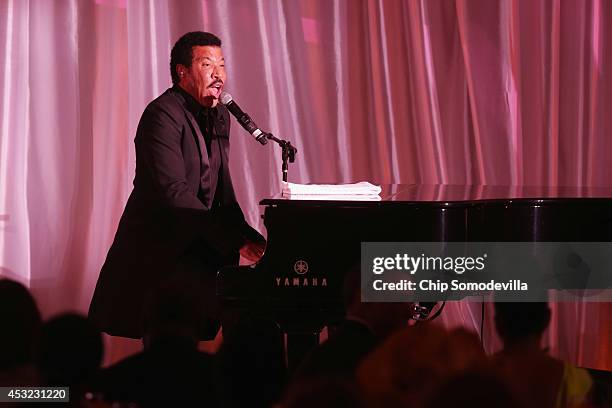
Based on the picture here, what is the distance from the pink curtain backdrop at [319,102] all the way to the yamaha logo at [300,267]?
2120mm

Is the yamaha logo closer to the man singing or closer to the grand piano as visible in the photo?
the grand piano

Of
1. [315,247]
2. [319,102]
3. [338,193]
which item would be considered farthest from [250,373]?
[319,102]

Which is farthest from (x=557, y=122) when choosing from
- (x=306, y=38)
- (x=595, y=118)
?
(x=306, y=38)

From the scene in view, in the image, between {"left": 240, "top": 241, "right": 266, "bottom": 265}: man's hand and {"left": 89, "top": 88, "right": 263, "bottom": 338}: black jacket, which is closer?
{"left": 240, "top": 241, "right": 266, "bottom": 265}: man's hand

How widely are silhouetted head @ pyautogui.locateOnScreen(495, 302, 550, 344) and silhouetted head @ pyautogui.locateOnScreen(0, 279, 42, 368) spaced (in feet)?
3.10

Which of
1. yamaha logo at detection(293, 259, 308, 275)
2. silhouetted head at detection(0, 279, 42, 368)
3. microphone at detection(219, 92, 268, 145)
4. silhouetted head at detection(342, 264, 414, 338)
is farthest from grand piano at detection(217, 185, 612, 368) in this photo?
silhouetted head at detection(0, 279, 42, 368)

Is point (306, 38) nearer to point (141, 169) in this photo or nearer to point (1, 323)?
point (141, 169)

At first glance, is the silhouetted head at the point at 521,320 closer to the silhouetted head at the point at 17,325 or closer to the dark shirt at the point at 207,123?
the silhouetted head at the point at 17,325

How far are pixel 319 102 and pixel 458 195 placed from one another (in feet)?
6.16

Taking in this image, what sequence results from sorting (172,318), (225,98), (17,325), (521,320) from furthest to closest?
(225,98)
(521,320)
(17,325)
(172,318)

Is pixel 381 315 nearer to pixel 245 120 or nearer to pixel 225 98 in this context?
pixel 245 120

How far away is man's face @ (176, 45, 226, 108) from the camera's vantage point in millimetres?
3982

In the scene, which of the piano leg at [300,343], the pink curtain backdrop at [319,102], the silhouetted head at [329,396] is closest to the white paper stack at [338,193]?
the piano leg at [300,343]

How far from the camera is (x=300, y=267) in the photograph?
10.8ft
